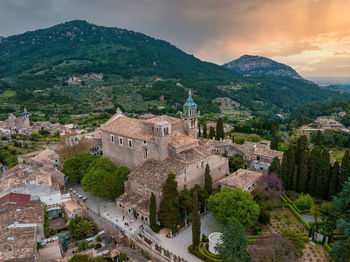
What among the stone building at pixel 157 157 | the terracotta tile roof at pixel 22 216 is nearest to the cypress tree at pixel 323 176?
the stone building at pixel 157 157

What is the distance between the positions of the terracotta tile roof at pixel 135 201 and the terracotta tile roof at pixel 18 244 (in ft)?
34.4

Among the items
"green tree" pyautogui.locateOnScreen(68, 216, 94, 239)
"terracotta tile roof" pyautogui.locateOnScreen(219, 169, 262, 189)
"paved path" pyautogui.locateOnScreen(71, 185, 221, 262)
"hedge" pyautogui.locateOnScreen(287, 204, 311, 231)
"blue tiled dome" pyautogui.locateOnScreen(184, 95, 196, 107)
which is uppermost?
"blue tiled dome" pyautogui.locateOnScreen(184, 95, 196, 107)

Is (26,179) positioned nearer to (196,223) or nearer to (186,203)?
(186,203)

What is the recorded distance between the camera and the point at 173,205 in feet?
90.8

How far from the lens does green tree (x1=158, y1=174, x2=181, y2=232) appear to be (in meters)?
27.3

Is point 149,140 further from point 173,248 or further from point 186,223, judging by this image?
point 173,248

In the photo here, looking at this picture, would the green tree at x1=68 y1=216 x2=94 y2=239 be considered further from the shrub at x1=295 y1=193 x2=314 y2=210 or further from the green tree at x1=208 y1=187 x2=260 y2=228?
the shrub at x1=295 y1=193 x2=314 y2=210

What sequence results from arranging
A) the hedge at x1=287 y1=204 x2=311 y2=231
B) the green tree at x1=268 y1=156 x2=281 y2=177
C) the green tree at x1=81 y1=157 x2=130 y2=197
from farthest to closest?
1. the green tree at x1=268 y1=156 x2=281 y2=177
2. the green tree at x1=81 y1=157 x2=130 y2=197
3. the hedge at x1=287 y1=204 x2=311 y2=231

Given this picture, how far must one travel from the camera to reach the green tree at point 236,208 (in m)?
25.5

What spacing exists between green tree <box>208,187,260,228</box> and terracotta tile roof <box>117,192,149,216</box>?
8658 mm

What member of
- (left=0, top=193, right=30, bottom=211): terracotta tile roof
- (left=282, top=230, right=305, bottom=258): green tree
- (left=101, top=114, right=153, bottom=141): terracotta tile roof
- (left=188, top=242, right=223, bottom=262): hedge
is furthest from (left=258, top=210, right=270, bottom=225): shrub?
(left=0, top=193, right=30, bottom=211): terracotta tile roof

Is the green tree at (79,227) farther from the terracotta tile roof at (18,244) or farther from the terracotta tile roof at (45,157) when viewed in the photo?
the terracotta tile roof at (45,157)

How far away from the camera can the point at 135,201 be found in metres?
31.4

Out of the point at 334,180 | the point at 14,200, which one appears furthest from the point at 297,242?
the point at 14,200
